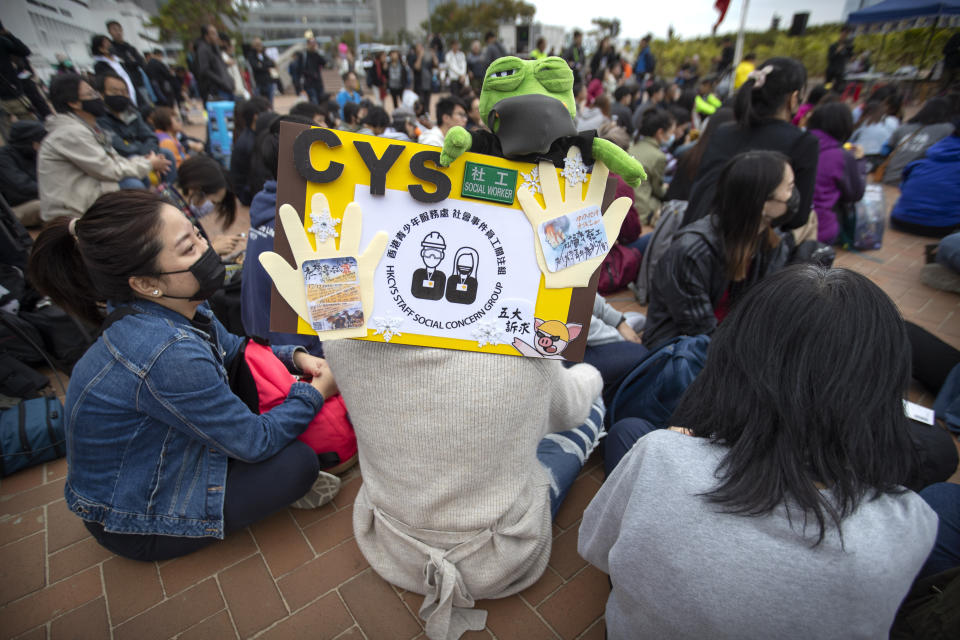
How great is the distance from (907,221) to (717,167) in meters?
4.27

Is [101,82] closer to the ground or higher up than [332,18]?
closer to the ground

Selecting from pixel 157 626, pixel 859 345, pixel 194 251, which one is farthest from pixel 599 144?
pixel 157 626

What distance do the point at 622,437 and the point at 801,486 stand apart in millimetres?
1053

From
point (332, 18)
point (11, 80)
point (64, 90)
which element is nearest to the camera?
point (64, 90)

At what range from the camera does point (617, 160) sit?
1.21m

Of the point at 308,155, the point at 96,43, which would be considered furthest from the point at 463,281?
the point at 96,43

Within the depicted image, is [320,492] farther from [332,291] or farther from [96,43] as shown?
[96,43]

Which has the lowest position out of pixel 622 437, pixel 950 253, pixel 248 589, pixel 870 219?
pixel 248 589

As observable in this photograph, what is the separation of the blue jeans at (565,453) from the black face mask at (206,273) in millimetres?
1493

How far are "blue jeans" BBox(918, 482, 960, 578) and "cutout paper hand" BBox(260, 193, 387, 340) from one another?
1930mm

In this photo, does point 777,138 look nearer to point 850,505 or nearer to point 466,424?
point 850,505

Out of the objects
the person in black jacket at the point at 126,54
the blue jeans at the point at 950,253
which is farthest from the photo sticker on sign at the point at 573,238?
the person in black jacket at the point at 126,54

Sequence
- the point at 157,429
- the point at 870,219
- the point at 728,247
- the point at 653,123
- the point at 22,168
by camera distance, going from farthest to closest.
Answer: the point at 653,123 < the point at 870,219 < the point at 22,168 < the point at 728,247 < the point at 157,429

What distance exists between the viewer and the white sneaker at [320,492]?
2.18 metres
